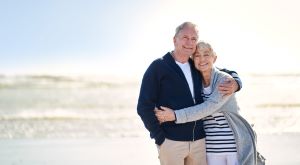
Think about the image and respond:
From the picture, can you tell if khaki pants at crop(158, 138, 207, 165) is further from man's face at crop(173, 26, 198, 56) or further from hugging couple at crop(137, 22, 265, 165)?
man's face at crop(173, 26, 198, 56)

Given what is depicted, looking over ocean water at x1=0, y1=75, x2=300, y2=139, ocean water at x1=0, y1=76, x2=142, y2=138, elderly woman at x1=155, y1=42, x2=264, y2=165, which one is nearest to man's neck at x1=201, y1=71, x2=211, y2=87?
elderly woman at x1=155, y1=42, x2=264, y2=165

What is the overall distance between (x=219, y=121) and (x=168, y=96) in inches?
17.9

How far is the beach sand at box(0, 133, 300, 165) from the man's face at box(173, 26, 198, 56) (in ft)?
12.1

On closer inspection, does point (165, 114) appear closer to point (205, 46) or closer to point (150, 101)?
point (150, 101)

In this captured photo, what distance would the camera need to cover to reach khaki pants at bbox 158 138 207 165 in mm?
4707

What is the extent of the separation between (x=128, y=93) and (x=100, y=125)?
1254cm

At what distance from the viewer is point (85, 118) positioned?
1495 cm

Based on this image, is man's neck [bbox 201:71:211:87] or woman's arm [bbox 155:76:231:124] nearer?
woman's arm [bbox 155:76:231:124]

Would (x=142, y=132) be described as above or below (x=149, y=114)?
below

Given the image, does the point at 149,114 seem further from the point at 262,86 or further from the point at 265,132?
the point at 262,86

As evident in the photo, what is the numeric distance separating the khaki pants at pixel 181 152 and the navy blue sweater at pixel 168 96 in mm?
41

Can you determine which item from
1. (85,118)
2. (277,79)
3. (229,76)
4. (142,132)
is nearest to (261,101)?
(85,118)

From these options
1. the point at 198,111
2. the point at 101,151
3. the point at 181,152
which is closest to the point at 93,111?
the point at 101,151

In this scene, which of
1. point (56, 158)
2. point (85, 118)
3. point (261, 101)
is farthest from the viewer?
point (261, 101)
